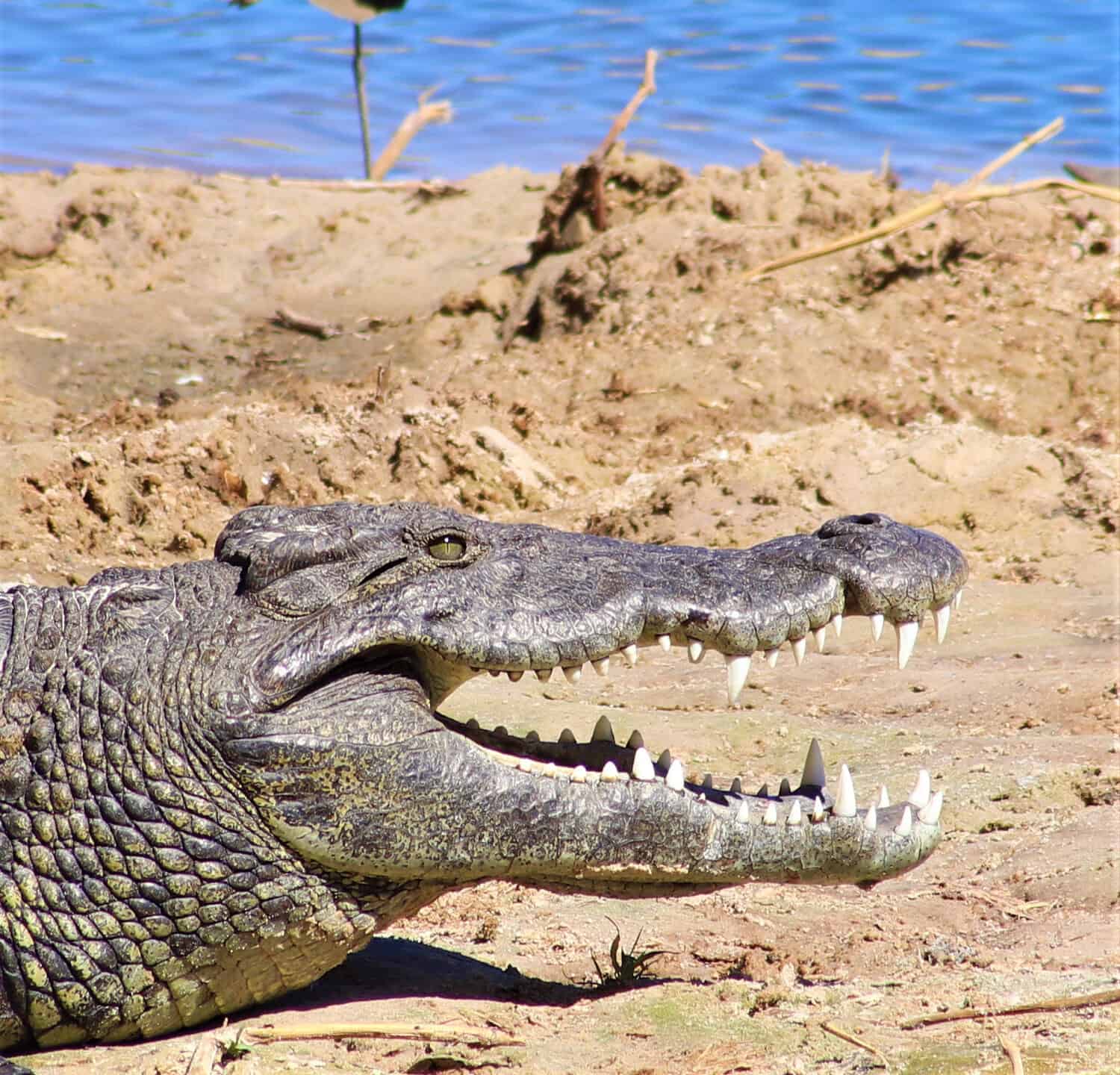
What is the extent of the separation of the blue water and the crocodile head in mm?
10363

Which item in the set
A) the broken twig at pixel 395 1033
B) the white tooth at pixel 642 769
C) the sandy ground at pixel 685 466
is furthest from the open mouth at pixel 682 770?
the broken twig at pixel 395 1033

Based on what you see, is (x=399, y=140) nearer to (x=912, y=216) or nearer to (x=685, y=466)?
(x=912, y=216)

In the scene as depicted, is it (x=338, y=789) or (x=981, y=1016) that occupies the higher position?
(x=338, y=789)

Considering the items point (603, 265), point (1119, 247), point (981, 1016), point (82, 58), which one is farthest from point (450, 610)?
point (82, 58)

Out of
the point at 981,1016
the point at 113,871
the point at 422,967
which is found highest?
the point at 113,871

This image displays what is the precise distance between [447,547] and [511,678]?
374 mm

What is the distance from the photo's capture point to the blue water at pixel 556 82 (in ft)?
47.4

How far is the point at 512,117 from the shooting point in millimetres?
15695

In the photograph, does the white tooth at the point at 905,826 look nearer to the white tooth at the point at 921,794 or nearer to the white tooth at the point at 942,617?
the white tooth at the point at 921,794

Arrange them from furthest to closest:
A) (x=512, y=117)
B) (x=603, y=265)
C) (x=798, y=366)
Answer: (x=512, y=117) < (x=603, y=265) < (x=798, y=366)

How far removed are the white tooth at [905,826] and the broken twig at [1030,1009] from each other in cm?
43

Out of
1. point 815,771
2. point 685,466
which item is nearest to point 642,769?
point 815,771

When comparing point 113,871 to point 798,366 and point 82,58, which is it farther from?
point 82,58

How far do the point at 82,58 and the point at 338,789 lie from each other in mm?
16581
